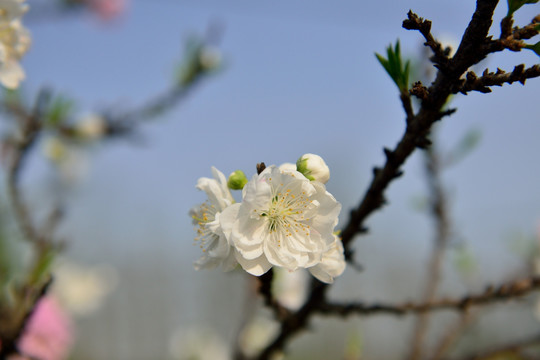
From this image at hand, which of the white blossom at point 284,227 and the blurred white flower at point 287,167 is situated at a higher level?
the blurred white flower at point 287,167

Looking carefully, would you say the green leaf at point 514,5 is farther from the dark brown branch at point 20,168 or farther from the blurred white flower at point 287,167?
the dark brown branch at point 20,168

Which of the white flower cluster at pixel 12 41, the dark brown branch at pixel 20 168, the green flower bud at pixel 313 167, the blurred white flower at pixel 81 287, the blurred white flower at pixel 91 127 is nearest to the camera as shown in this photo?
the green flower bud at pixel 313 167

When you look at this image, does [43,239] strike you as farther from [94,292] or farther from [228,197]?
[94,292]

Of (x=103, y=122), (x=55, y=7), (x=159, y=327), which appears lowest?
(x=159, y=327)

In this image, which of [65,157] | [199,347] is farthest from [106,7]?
[199,347]

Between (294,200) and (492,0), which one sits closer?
(492,0)

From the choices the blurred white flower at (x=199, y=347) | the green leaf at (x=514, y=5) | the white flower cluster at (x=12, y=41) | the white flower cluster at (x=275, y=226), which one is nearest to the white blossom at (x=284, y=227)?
the white flower cluster at (x=275, y=226)

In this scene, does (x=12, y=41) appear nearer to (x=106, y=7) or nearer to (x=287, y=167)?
(x=287, y=167)

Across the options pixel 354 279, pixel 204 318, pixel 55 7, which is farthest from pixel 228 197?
pixel 204 318
